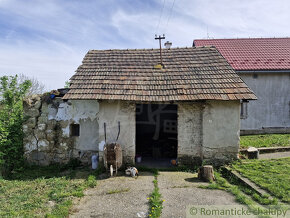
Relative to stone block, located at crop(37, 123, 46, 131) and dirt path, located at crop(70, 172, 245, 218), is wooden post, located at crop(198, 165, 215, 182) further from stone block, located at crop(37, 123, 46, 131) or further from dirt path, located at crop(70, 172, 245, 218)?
stone block, located at crop(37, 123, 46, 131)

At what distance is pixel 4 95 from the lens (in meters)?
9.59

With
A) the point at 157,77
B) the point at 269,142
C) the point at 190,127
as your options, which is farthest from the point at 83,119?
the point at 269,142

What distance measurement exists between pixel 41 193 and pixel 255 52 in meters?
14.2

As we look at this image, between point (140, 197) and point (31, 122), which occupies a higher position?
point (31, 122)

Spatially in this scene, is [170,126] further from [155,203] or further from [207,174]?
[155,203]

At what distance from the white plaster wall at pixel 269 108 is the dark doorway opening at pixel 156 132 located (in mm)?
4425

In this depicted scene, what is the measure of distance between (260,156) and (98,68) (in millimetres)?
7423

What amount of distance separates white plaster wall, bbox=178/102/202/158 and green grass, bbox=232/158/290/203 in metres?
1.41

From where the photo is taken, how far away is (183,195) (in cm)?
553

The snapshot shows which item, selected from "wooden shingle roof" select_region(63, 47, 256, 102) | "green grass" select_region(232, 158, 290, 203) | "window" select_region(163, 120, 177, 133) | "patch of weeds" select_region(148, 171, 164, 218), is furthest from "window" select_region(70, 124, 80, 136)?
"green grass" select_region(232, 158, 290, 203)

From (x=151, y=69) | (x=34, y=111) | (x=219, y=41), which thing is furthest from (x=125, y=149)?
(x=219, y=41)

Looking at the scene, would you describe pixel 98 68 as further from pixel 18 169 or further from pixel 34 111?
pixel 18 169

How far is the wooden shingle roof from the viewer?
7.30 metres

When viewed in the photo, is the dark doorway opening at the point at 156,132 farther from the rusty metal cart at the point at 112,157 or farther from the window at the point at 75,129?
the window at the point at 75,129
